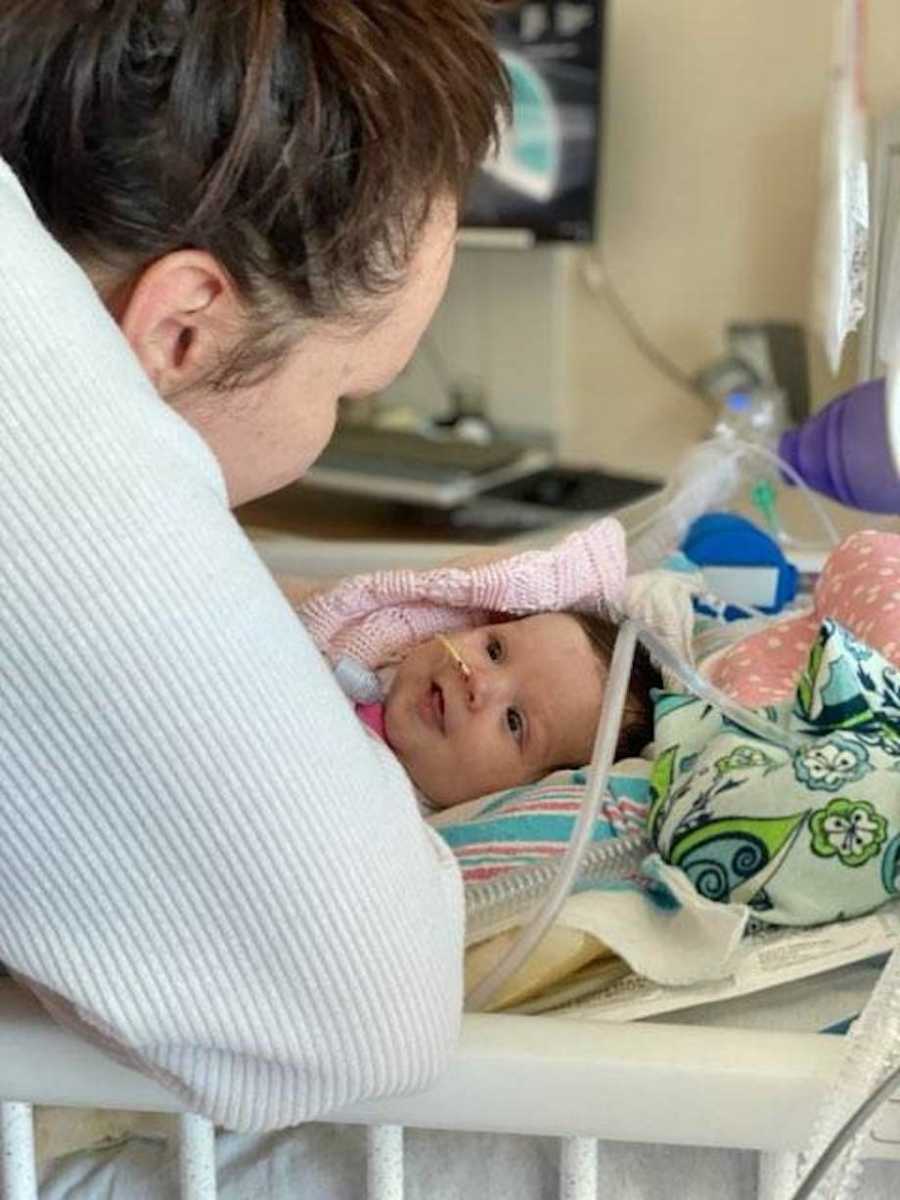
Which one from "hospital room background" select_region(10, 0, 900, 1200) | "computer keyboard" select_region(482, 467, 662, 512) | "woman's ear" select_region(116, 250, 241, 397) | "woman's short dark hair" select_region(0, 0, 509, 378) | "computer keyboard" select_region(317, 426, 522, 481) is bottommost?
"computer keyboard" select_region(482, 467, 662, 512)

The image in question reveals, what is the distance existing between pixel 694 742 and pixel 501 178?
2.06 metres

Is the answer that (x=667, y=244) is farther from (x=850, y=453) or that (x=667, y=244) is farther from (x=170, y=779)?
(x=170, y=779)

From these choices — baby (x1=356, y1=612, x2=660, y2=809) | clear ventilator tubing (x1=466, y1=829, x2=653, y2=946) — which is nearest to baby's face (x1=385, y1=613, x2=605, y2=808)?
baby (x1=356, y1=612, x2=660, y2=809)

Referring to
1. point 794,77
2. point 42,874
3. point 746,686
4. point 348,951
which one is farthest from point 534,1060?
point 794,77

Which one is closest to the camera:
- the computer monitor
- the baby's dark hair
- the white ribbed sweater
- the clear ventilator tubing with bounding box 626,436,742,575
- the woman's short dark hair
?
the white ribbed sweater

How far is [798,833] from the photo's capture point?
0.85m

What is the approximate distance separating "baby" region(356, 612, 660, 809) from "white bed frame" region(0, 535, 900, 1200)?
0.40m

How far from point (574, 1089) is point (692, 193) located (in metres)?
2.27

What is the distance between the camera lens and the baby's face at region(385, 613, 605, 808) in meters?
1.17

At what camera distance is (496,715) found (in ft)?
3.88

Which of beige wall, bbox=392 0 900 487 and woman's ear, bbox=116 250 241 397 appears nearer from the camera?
woman's ear, bbox=116 250 241 397

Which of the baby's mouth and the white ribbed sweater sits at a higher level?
the white ribbed sweater

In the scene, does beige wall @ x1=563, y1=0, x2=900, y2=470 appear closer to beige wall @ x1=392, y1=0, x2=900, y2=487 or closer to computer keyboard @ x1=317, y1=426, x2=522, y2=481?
beige wall @ x1=392, y1=0, x2=900, y2=487

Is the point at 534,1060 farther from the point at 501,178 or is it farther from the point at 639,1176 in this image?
the point at 501,178
